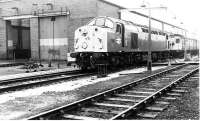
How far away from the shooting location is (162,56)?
Answer: 2848 centimetres

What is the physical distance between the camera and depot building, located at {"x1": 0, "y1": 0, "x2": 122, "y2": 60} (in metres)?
27.3

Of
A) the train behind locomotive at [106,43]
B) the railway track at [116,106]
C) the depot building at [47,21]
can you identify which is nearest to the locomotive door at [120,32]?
the train behind locomotive at [106,43]

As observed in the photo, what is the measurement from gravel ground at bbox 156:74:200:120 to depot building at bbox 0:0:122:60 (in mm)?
18917

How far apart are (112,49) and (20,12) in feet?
57.4

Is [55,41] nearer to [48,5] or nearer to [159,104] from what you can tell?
[48,5]

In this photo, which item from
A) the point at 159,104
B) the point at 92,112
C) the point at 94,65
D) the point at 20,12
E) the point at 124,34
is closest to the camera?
the point at 92,112

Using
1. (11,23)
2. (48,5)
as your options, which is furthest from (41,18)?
(11,23)

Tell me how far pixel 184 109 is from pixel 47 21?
24.5 metres

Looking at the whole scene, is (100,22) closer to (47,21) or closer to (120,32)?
(120,32)

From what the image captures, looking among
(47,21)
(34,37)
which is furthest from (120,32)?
(34,37)

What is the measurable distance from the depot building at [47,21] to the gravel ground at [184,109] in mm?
18917

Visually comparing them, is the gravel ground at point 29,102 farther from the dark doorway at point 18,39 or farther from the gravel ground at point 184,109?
the dark doorway at point 18,39

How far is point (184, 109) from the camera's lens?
275 inches

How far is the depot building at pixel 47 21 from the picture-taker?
27.3 meters
